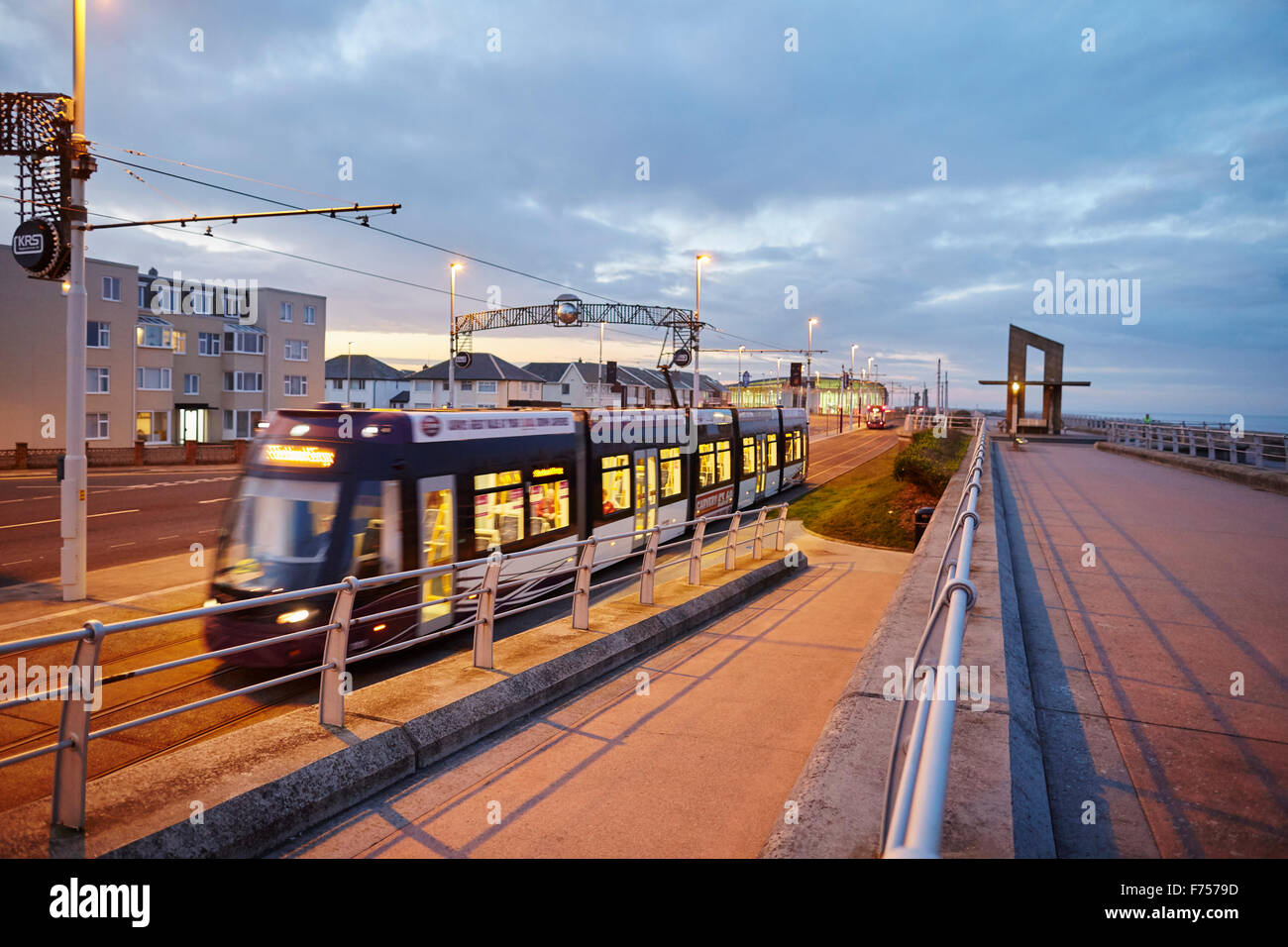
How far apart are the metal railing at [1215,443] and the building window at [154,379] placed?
183ft

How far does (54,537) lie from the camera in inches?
741

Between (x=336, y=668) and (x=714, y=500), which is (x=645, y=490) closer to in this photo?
(x=714, y=500)

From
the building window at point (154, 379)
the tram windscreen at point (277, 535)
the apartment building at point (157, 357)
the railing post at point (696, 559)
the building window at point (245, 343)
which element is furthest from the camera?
the building window at point (245, 343)

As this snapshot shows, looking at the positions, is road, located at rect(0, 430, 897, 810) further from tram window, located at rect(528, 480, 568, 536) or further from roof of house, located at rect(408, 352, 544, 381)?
roof of house, located at rect(408, 352, 544, 381)

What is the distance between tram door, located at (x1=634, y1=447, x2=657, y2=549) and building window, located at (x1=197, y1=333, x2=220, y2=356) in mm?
51262

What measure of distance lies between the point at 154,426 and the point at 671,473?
47.5 metres

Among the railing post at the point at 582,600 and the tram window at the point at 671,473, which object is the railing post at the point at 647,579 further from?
the tram window at the point at 671,473

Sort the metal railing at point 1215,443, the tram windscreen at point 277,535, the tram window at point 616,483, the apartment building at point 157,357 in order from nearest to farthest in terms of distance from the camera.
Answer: the tram windscreen at point 277,535 < the tram window at point 616,483 < the metal railing at point 1215,443 < the apartment building at point 157,357

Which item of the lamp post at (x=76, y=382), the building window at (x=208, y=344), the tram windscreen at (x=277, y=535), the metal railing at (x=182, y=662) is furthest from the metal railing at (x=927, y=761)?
the building window at (x=208, y=344)

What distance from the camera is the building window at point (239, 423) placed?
59.3m
